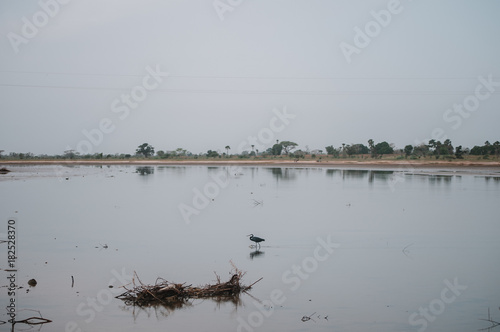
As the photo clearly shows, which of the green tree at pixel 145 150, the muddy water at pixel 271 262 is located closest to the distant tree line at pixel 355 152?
the green tree at pixel 145 150

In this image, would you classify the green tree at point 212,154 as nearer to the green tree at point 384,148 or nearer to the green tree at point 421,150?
the green tree at point 384,148

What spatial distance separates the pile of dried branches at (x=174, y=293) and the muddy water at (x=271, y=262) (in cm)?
26

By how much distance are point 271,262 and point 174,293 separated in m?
3.75

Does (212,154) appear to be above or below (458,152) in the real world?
above

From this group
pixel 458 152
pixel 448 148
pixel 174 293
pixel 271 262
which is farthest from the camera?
pixel 448 148

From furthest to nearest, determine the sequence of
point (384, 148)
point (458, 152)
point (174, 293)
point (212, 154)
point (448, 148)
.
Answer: point (212, 154) → point (384, 148) → point (448, 148) → point (458, 152) → point (174, 293)

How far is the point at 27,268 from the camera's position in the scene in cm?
1126

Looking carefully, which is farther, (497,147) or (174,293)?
(497,147)

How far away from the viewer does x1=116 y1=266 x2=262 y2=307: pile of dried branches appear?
9047 millimetres

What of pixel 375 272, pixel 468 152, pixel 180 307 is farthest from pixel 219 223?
pixel 468 152

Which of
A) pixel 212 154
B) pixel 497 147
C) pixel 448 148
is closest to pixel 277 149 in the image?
pixel 212 154

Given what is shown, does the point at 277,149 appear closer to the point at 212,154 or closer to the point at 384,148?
the point at 212,154

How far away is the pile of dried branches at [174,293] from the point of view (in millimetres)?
9047

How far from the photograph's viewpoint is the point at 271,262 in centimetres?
1232
